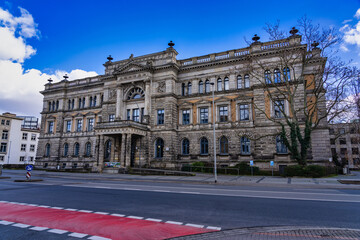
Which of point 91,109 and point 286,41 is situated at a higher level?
point 286,41

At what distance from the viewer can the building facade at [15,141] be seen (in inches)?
2479

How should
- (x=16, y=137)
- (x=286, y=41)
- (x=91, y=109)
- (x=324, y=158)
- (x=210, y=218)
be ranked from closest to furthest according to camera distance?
(x=210, y=218)
(x=324, y=158)
(x=286, y=41)
(x=91, y=109)
(x=16, y=137)

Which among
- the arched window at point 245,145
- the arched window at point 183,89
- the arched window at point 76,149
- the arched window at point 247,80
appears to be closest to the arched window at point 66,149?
the arched window at point 76,149

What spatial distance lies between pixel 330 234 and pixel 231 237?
2501 millimetres

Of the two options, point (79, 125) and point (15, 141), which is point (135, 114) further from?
point (15, 141)

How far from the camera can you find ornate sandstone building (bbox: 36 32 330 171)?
102ft

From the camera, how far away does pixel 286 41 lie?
3052cm

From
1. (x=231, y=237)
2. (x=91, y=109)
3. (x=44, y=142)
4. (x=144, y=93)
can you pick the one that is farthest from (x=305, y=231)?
(x=44, y=142)

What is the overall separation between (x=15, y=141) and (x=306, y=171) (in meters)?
73.4

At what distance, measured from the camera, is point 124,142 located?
32625 millimetres

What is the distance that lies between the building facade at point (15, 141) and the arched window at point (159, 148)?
45.9m

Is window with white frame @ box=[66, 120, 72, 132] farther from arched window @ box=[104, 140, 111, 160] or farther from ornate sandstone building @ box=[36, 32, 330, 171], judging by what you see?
arched window @ box=[104, 140, 111, 160]

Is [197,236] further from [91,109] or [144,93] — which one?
[91,109]

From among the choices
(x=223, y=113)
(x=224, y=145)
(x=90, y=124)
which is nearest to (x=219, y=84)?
(x=223, y=113)
